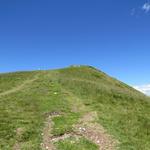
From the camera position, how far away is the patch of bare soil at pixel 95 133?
3105 centimetres

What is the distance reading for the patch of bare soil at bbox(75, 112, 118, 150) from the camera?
3105cm

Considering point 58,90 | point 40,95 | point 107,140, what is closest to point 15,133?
point 107,140

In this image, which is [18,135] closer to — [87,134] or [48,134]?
A: [48,134]

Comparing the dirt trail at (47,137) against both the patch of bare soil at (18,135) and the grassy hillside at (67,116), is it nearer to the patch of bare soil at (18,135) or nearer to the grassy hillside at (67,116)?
the grassy hillside at (67,116)

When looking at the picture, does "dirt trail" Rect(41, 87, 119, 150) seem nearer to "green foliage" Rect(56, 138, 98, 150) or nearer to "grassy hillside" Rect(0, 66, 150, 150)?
"grassy hillside" Rect(0, 66, 150, 150)

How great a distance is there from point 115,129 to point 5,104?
16.7 metres

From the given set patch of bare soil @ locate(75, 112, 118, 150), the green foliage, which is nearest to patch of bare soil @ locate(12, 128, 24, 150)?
the green foliage

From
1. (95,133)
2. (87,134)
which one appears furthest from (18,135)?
(95,133)

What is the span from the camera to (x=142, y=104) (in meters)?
53.6

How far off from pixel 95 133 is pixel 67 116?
6.22m

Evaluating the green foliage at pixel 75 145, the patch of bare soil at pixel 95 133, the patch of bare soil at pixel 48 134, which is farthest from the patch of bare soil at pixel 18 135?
the patch of bare soil at pixel 95 133

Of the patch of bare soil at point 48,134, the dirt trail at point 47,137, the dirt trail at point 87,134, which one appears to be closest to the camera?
the dirt trail at point 47,137

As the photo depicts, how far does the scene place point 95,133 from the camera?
33.5 meters

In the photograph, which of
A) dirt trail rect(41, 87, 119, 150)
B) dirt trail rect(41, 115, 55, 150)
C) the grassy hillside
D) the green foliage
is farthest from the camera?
the grassy hillside
